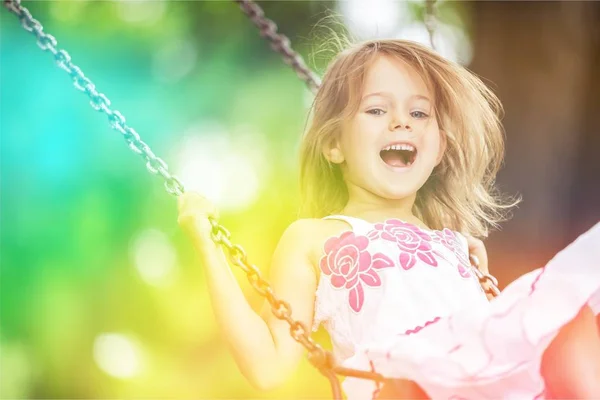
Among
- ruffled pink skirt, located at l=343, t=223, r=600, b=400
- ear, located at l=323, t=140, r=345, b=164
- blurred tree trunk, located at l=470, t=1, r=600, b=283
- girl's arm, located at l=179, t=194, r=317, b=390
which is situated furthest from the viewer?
blurred tree trunk, located at l=470, t=1, r=600, b=283

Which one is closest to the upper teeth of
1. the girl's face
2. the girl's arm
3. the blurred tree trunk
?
the girl's face

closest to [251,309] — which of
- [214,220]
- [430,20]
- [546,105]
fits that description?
[214,220]

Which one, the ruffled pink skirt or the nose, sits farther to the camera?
the nose

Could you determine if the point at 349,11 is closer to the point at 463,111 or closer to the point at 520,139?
the point at 463,111

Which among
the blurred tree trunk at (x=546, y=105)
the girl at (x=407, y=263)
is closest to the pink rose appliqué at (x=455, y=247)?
the girl at (x=407, y=263)

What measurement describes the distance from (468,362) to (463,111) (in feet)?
0.97

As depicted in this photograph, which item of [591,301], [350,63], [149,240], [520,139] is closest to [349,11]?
[350,63]

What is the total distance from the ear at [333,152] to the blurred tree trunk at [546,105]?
0.42 meters

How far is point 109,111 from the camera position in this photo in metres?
0.72

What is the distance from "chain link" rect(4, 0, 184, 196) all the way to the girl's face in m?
0.17

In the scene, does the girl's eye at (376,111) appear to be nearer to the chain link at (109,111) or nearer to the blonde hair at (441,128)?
the blonde hair at (441,128)

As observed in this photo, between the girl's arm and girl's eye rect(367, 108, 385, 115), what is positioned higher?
girl's eye rect(367, 108, 385, 115)

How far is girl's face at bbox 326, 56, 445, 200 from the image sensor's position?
731 millimetres

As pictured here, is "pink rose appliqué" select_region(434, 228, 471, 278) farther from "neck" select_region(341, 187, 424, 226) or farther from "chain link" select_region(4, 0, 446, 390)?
"chain link" select_region(4, 0, 446, 390)
